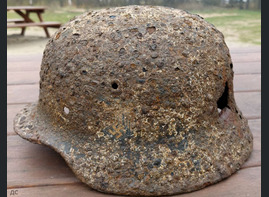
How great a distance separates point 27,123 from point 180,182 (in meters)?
0.61

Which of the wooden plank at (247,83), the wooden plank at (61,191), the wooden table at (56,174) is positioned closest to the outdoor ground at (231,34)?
the wooden plank at (247,83)

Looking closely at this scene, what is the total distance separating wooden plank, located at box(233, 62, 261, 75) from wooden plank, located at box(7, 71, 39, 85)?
1.44m

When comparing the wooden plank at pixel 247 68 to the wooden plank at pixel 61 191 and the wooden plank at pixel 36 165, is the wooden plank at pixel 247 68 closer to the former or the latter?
the wooden plank at pixel 36 165

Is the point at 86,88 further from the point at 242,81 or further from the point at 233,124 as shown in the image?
the point at 242,81

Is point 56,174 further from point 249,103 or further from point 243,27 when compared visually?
point 243,27

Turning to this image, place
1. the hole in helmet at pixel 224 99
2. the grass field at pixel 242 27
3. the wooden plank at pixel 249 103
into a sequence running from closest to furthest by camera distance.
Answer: the hole in helmet at pixel 224 99 < the wooden plank at pixel 249 103 < the grass field at pixel 242 27

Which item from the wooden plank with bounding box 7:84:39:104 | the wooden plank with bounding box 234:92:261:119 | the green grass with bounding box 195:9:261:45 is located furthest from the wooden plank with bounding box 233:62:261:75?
the green grass with bounding box 195:9:261:45

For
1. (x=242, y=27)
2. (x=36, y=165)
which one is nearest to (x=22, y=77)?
(x=36, y=165)

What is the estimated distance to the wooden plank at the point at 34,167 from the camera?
3.90 feet

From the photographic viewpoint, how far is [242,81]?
2.35 metres

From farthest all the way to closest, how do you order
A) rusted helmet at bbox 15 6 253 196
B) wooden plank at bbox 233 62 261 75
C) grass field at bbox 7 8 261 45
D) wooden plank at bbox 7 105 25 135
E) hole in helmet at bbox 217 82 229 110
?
grass field at bbox 7 8 261 45, wooden plank at bbox 233 62 261 75, wooden plank at bbox 7 105 25 135, hole in helmet at bbox 217 82 229 110, rusted helmet at bbox 15 6 253 196

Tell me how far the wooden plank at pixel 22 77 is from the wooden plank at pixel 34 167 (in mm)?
1047

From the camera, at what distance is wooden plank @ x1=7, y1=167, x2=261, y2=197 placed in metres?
1.11

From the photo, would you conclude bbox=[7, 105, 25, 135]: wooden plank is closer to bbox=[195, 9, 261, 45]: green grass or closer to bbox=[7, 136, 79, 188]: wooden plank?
bbox=[7, 136, 79, 188]: wooden plank
